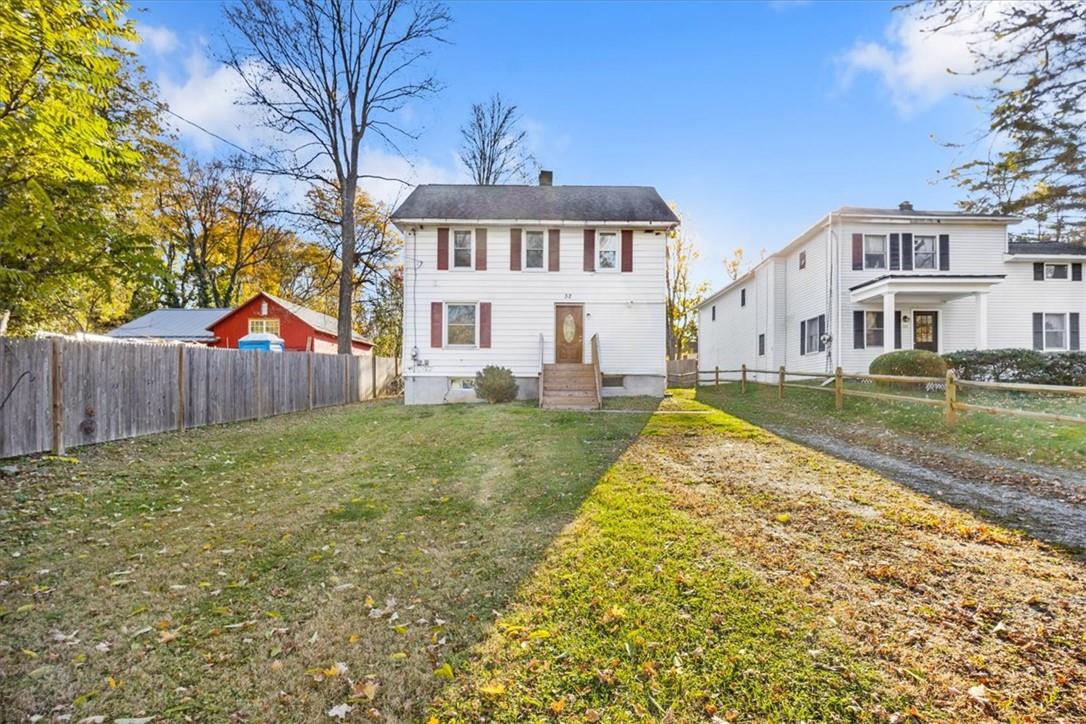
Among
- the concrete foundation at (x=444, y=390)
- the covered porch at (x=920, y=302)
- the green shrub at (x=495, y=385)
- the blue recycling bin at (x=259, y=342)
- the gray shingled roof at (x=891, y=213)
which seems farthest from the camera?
the blue recycling bin at (x=259, y=342)

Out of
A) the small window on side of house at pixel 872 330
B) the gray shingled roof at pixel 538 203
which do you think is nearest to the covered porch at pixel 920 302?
the small window on side of house at pixel 872 330

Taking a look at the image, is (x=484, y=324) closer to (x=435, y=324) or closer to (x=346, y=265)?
(x=435, y=324)

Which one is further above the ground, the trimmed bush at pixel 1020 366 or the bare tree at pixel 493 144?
the bare tree at pixel 493 144

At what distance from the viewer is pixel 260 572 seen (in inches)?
149

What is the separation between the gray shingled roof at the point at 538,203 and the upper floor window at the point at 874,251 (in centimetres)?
692

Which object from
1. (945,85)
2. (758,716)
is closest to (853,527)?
(758,716)

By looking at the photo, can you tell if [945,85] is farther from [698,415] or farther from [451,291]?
[451,291]

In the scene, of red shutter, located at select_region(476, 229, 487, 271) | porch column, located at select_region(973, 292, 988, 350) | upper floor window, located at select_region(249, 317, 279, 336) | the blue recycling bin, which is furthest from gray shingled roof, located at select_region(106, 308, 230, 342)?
porch column, located at select_region(973, 292, 988, 350)

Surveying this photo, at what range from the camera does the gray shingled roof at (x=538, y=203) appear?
15297mm

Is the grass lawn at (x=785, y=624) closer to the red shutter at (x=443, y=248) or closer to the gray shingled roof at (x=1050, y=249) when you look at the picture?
the red shutter at (x=443, y=248)

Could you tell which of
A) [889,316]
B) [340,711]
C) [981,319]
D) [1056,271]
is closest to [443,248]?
[889,316]

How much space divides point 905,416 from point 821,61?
9.02 m

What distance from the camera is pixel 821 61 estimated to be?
41.1 ft

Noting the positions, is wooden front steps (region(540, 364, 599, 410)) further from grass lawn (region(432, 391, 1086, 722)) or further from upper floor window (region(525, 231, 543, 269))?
grass lawn (region(432, 391, 1086, 722))
